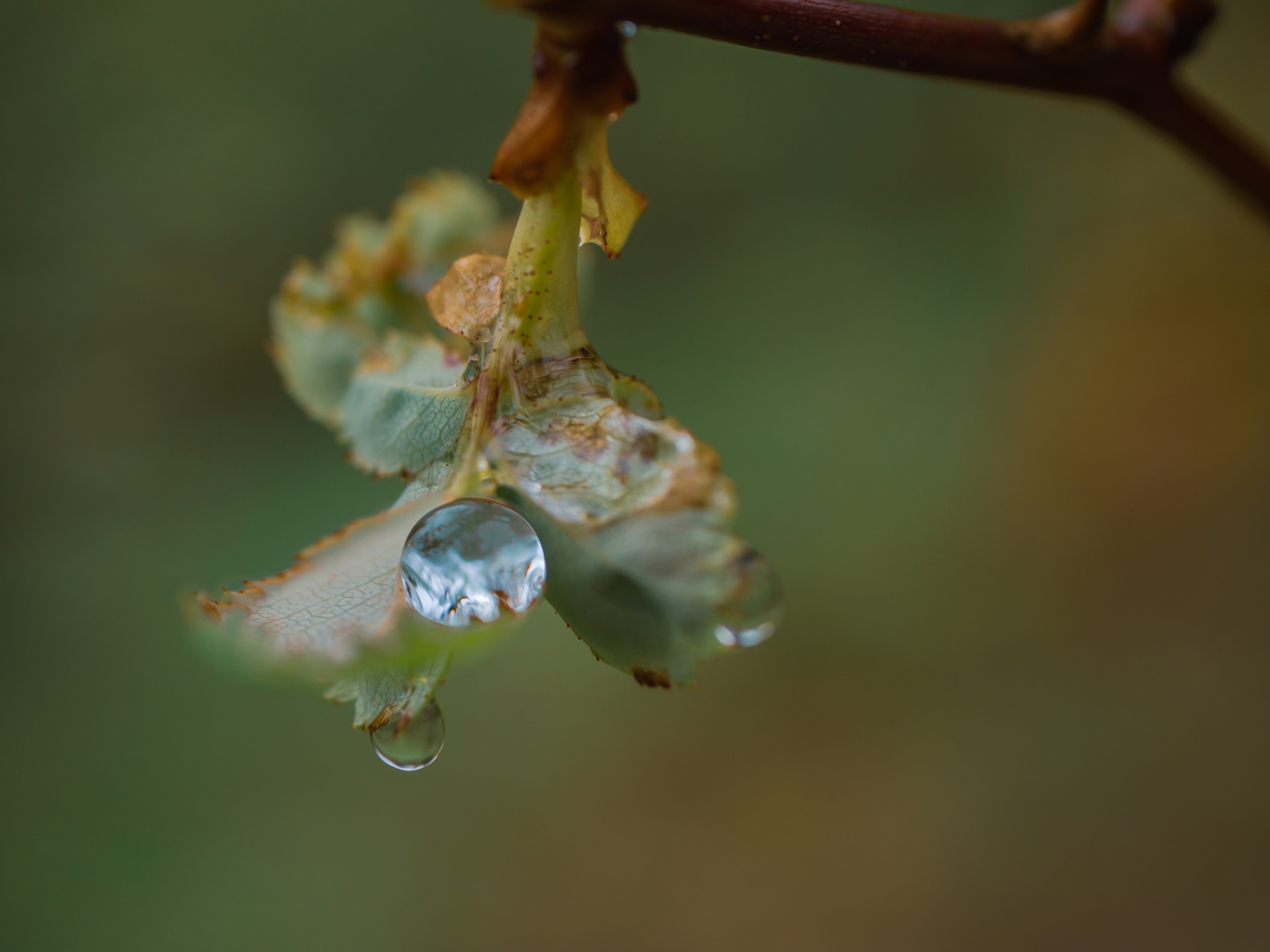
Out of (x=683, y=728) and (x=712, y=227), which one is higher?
(x=712, y=227)

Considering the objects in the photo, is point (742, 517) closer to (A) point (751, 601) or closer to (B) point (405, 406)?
(B) point (405, 406)

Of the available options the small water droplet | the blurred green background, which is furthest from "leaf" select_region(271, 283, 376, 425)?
the blurred green background

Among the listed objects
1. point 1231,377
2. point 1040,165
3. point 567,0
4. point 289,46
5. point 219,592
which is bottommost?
point 219,592

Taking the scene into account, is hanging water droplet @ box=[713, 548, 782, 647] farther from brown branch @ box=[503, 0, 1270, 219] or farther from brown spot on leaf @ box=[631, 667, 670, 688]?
brown branch @ box=[503, 0, 1270, 219]

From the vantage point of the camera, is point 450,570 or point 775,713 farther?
point 775,713

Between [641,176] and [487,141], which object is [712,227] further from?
[487,141]

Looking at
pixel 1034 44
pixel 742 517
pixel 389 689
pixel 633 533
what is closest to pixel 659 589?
pixel 633 533

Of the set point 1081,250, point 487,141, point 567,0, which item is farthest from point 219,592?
point 1081,250

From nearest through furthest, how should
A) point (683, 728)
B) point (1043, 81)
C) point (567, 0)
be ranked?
point (567, 0)
point (1043, 81)
point (683, 728)
